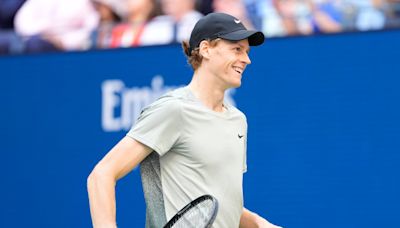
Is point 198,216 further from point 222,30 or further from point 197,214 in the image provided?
point 222,30

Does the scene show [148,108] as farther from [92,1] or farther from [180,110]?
[92,1]

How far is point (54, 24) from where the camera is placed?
18.8 feet

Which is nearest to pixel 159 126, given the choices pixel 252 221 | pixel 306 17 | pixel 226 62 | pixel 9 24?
pixel 226 62

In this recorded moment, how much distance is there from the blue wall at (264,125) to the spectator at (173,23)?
8 cm

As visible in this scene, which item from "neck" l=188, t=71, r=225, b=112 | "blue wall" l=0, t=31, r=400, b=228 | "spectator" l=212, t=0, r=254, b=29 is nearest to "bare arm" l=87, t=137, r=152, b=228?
"neck" l=188, t=71, r=225, b=112

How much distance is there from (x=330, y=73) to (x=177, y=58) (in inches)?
36.8

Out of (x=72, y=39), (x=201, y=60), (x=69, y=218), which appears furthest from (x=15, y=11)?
(x=201, y=60)

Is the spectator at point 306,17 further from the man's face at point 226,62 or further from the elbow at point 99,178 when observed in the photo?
the elbow at point 99,178

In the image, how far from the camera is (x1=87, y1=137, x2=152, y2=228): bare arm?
2.46 metres

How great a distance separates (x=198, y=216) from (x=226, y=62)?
22.7 inches

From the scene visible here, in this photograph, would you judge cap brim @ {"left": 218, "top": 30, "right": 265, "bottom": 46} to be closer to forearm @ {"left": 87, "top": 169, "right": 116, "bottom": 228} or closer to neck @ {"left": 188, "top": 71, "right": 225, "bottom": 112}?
neck @ {"left": 188, "top": 71, "right": 225, "bottom": 112}

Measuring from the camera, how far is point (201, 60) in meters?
2.80

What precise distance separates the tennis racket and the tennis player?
0.19 metres

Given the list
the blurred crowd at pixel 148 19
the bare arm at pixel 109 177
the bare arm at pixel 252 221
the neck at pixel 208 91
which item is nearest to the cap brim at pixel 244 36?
the neck at pixel 208 91
